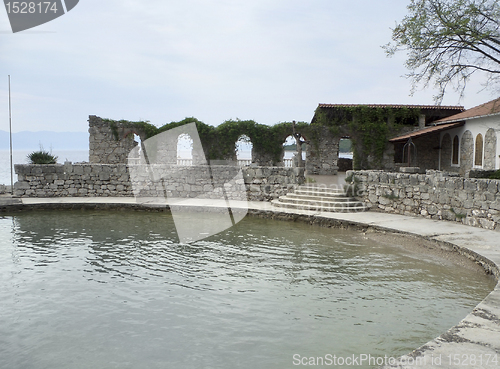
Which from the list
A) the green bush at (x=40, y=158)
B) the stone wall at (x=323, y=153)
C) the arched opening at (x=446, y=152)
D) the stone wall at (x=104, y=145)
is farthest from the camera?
the stone wall at (x=104, y=145)

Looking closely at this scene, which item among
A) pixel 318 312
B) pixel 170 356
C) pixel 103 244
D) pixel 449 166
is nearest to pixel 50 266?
pixel 103 244

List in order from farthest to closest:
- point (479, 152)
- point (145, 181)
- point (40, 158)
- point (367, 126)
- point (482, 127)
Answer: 1. point (367, 126)
2. point (479, 152)
3. point (482, 127)
4. point (40, 158)
5. point (145, 181)

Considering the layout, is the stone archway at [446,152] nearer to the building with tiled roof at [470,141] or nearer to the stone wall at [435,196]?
the building with tiled roof at [470,141]


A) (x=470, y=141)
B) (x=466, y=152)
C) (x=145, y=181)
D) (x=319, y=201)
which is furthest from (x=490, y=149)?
(x=145, y=181)

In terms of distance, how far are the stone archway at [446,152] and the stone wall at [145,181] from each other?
1218 cm

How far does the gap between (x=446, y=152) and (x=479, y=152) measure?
4006 millimetres

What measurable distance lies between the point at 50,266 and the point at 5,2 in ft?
16.6

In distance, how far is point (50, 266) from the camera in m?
6.41

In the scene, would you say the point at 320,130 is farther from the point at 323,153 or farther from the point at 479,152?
the point at 479,152

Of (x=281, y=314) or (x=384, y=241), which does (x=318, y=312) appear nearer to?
(x=281, y=314)

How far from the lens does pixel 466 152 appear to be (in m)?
19.3

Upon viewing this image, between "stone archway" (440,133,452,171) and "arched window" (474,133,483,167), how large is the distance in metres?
3.03

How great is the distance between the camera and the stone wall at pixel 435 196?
29.1 feet

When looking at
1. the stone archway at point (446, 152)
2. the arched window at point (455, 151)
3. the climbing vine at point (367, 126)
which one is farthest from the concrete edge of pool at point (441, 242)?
the climbing vine at point (367, 126)
